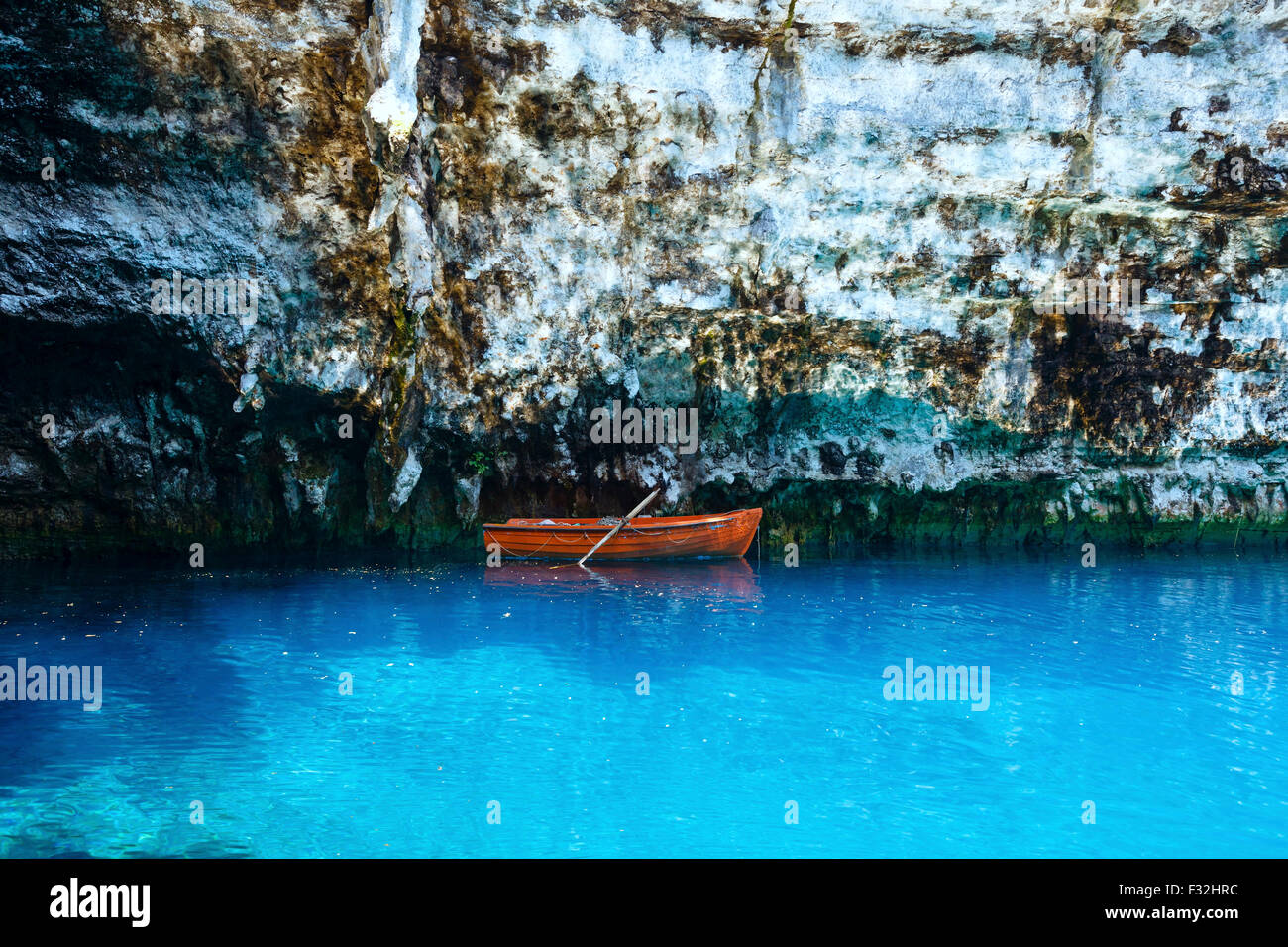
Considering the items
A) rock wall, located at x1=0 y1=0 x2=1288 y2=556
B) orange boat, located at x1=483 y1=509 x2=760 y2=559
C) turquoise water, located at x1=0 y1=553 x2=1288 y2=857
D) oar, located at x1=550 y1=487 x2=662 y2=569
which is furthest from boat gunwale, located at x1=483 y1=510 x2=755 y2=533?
turquoise water, located at x1=0 y1=553 x2=1288 y2=857

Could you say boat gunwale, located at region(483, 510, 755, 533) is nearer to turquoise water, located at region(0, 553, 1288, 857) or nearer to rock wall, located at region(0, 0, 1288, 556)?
rock wall, located at region(0, 0, 1288, 556)

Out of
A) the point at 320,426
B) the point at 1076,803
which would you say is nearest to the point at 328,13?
the point at 320,426

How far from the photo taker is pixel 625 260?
76.7 ft

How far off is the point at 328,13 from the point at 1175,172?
70.4 ft

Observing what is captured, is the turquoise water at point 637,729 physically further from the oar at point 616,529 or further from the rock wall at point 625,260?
the rock wall at point 625,260

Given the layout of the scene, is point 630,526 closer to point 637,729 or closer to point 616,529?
point 616,529

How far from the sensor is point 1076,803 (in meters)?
7.71

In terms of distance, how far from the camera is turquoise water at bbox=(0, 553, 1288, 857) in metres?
7.22

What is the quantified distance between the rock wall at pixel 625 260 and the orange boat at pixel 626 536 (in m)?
2.05

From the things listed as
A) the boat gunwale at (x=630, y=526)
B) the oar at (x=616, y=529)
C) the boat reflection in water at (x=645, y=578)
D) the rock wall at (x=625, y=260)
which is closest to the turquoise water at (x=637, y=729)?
the boat reflection in water at (x=645, y=578)

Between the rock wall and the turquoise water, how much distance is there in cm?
624

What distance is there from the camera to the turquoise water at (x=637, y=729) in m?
7.22

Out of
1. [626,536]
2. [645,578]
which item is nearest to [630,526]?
[626,536]

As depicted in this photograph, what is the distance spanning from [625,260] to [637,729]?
53.0ft
